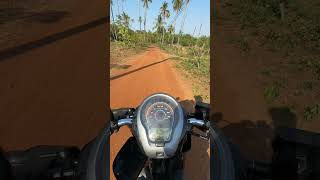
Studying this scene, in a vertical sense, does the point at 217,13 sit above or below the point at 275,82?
above

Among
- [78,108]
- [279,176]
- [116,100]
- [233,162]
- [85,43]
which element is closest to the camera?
[233,162]

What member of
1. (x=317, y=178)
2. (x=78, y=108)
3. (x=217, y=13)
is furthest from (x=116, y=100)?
(x=217, y=13)

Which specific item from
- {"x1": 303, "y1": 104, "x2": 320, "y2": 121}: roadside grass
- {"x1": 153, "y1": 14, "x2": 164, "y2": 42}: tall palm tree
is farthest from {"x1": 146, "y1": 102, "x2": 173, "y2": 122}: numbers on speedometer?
→ {"x1": 153, "y1": 14, "x2": 164, "y2": 42}: tall palm tree

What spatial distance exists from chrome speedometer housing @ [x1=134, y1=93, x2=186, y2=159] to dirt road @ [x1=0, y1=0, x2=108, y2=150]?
5318mm

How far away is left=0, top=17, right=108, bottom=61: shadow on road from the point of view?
11.9 meters

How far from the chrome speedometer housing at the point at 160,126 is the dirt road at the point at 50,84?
17.4 ft

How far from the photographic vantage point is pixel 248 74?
1335 centimetres

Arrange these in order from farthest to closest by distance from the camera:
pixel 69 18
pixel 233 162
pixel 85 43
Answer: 1. pixel 69 18
2. pixel 85 43
3. pixel 233 162

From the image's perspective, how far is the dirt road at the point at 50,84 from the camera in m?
7.47

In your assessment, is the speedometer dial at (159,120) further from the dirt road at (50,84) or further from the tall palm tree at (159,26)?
the tall palm tree at (159,26)

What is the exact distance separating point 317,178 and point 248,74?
11277mm

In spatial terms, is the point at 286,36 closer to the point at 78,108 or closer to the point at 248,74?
the point at 248,74

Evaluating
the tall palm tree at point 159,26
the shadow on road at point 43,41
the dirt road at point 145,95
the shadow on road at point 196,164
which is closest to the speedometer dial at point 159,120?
the dirt road at point 145,95

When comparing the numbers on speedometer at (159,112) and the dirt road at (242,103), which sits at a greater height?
the numbers on speedometer at (159,112)
